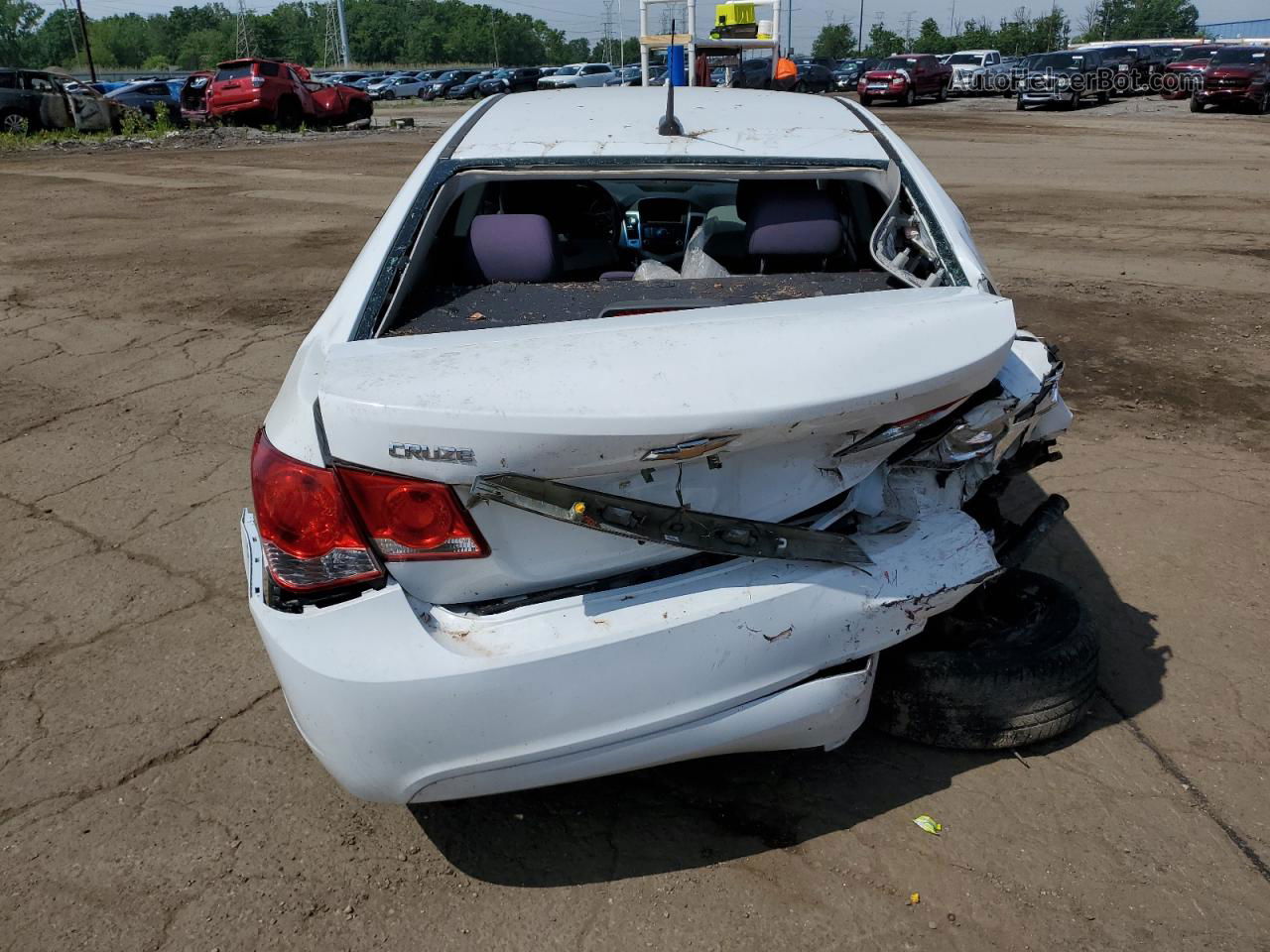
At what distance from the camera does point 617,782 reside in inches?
104

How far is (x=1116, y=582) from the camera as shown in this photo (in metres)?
3.53

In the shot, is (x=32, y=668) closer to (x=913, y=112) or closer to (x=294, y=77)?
(x=294, y=77)

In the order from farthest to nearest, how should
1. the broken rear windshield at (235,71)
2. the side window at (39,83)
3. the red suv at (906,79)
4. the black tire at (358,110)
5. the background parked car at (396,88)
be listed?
the background parked car at (396,88) → the red suv at (906,79) → the black tire at (358,110) → the broken rear windshield at (235,71) → the side window at (39,83)

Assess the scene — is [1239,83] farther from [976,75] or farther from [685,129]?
[685,129]

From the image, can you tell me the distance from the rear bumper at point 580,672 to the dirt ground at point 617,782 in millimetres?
410

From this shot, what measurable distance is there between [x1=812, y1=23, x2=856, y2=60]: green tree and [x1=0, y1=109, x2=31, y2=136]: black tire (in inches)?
3528

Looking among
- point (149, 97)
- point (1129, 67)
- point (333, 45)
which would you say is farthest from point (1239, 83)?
point (333, 45)

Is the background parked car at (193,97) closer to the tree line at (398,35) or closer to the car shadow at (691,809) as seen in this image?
the car shadow at (691,809)

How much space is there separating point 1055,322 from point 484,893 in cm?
559

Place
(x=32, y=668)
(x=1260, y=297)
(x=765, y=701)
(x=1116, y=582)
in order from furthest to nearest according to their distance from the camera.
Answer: (x=1260, y=297), (x=1116, y=582), (x=32, y=668), (x=765, y=701)

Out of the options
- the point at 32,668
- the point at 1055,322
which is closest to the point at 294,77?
the point at 1055,322

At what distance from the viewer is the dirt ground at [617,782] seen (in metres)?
2.22

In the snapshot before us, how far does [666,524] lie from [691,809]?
0.92 m

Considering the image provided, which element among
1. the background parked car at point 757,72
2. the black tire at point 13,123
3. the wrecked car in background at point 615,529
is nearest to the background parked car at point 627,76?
the background parked car at point 757,72
